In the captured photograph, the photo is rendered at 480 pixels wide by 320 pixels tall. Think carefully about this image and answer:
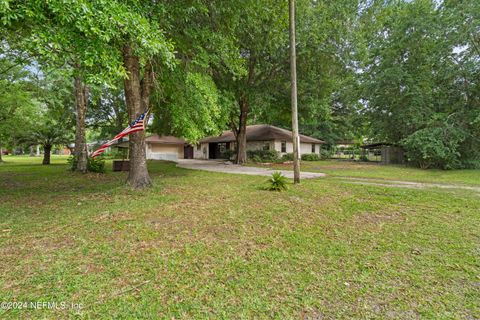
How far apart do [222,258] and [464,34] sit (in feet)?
65.4

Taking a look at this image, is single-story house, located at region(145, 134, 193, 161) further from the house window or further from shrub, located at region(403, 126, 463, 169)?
shrub, located at region(403, 126, 463, 169)

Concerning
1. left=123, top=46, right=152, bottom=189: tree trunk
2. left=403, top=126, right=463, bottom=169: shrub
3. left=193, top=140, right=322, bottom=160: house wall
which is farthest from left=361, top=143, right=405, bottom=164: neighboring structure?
left=123, top=46, right=152, bottom=189: tree trunk

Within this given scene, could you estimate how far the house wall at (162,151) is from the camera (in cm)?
2725

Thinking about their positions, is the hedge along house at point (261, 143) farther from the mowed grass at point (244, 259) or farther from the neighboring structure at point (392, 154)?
the mowed grass at point (244, 259)

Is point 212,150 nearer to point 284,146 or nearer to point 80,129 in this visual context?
point 284,146

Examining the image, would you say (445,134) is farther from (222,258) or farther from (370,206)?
(222,258)

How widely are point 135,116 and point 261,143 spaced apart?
1758cm

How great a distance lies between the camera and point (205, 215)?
16.7 feet

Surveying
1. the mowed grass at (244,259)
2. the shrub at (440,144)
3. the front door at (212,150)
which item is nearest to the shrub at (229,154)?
the front door at (212,150)

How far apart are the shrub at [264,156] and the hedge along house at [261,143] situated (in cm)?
147

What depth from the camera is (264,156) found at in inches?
859

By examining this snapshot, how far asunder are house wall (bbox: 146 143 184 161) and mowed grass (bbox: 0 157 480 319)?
21493 millimetres

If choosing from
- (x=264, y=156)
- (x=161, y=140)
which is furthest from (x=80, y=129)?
(x=161, y=140)

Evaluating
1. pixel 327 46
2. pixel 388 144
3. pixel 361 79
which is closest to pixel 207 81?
pixel 327 46
